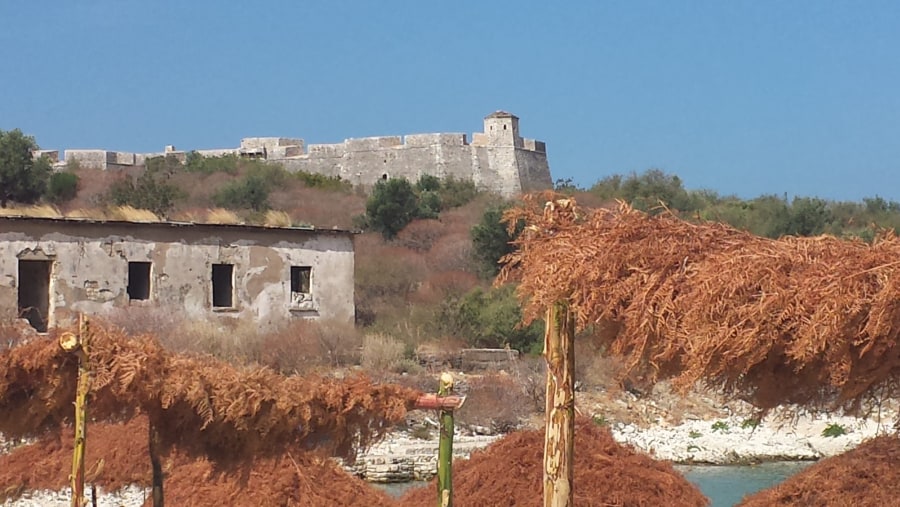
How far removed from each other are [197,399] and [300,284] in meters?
20.3

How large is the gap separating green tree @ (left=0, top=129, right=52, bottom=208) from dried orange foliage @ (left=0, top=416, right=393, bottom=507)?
101 ft

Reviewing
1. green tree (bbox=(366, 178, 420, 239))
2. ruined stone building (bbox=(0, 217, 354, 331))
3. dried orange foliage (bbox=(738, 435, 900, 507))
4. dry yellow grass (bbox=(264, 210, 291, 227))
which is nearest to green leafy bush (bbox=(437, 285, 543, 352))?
ruined stone building (bbox=(0, 217, 354, 331))

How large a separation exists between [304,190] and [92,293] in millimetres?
26082

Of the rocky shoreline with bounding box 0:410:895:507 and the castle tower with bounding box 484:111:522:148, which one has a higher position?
the castle tower with bounding box 484:111:522:148

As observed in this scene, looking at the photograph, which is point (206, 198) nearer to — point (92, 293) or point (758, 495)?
point (92, 293)

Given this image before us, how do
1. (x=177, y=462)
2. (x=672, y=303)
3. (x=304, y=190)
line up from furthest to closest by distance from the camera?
(x=304, y=190) → (x=177, y=462) → (x=672, y=303)

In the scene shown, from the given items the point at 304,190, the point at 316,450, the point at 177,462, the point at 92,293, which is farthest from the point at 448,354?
the point at 304,190

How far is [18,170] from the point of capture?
4034 centimetres

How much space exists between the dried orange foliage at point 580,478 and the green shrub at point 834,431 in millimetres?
13678

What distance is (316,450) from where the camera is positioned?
23.5 feet

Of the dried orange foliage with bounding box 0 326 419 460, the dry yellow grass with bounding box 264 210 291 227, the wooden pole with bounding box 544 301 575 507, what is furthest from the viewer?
the dry yellow grass with bounding box 264 210 291 227

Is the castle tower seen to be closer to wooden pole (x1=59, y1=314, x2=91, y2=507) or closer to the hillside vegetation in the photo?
the hillside vegetation

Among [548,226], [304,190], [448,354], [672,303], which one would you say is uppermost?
[304,190]

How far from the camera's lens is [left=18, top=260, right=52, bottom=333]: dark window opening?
923 inches
